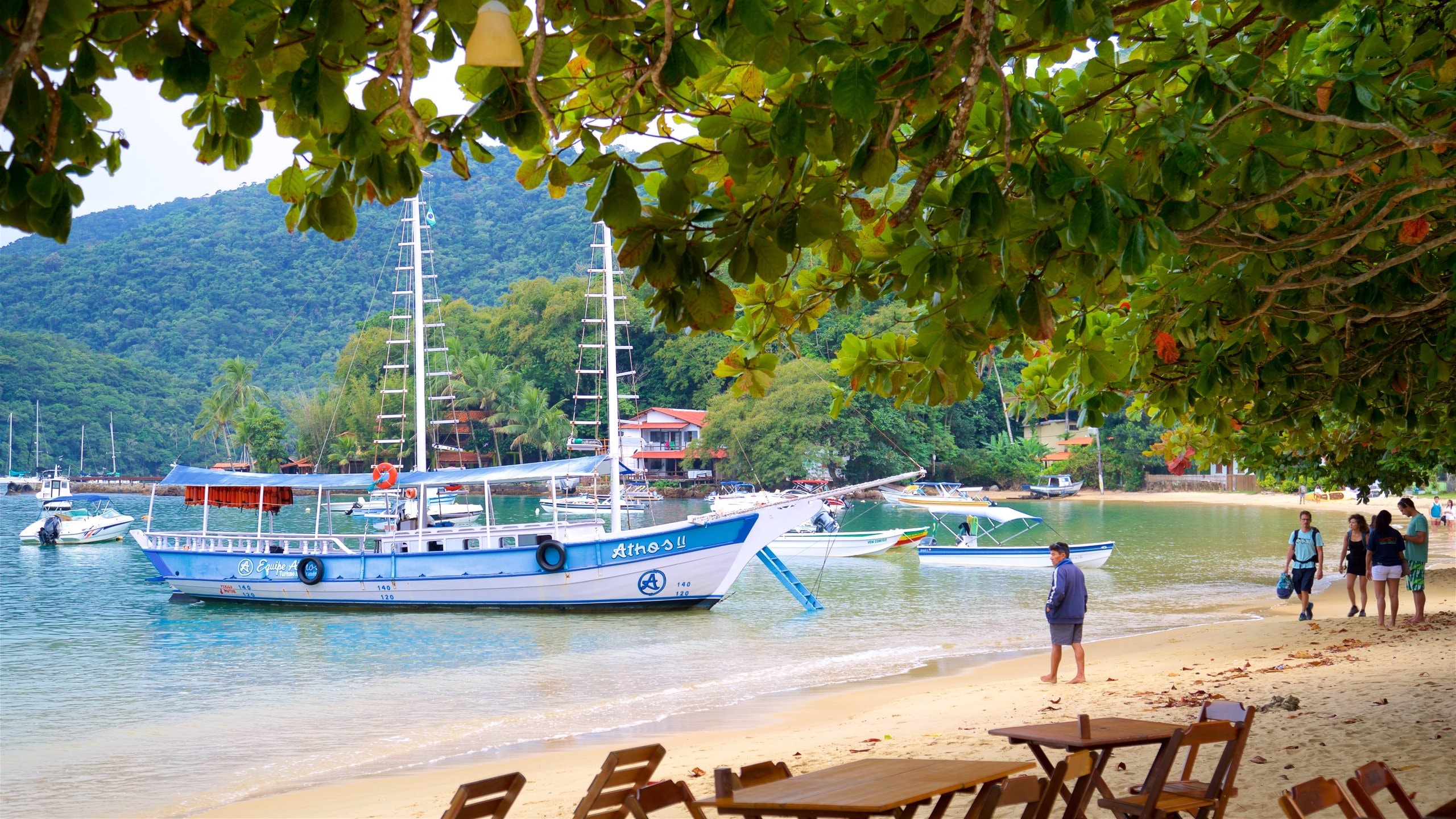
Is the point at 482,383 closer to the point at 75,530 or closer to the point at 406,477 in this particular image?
the point at 75,530

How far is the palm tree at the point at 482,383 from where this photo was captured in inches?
2509

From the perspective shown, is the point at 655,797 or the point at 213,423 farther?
the point at 213,423

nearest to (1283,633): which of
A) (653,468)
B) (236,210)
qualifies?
(653,468)

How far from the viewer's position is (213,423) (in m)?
77.1

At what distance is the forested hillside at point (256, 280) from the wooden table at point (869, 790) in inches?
3694

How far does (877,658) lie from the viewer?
14906 mm

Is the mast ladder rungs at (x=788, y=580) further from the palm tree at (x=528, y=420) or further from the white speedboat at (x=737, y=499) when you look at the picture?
the palm tree at (x=528, y=420)

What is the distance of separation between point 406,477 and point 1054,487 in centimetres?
5213

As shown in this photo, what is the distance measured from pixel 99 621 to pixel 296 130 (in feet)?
68.7

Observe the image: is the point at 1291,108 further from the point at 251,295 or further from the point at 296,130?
the point at 251,295

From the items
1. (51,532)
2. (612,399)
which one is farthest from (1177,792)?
(51,532)

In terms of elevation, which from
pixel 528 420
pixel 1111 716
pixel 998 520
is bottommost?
pixel 998 520

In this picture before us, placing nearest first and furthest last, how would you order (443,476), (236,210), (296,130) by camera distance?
(296,130)
(443,476)
(236,210)

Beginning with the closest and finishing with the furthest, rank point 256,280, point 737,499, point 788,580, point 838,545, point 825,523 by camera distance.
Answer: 1. point 788,580
2. point 838,545
3. point 825,523
4. point 737,499
5. point 256,280
